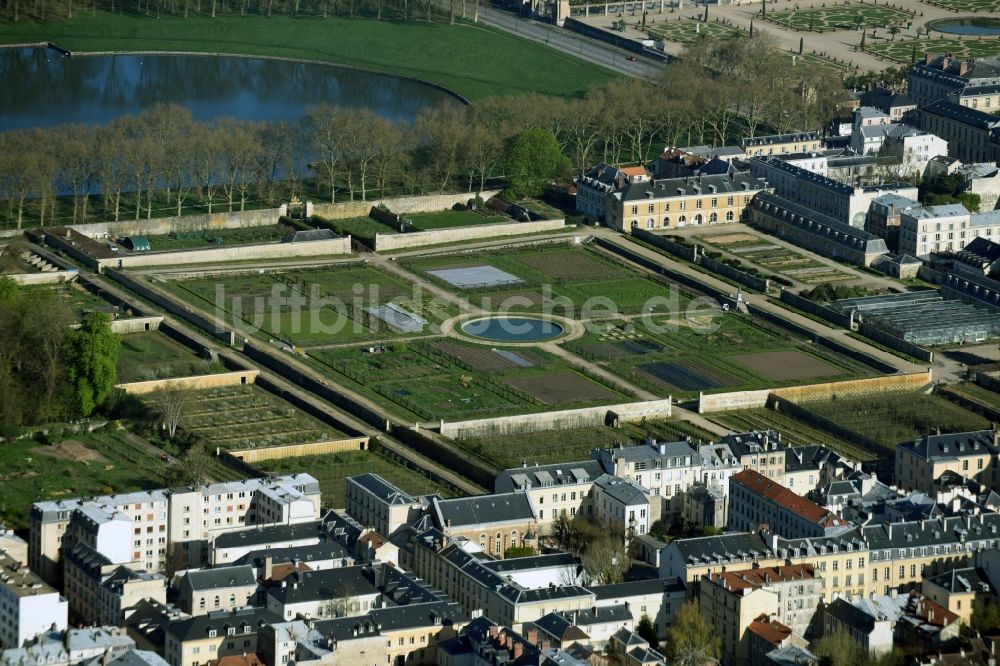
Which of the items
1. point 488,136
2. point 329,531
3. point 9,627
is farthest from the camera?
point 488,136

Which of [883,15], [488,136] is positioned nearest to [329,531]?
[488,136]

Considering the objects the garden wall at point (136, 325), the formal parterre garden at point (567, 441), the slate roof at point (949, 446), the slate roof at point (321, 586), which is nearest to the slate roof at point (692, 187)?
the garden wall at point (136, 325)

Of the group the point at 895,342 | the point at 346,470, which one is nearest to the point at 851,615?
the point at 346,470

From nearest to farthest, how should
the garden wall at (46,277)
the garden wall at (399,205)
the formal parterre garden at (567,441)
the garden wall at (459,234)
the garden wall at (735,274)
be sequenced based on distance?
1. the formal parterre garden at (567,441)
2. the garden wall at (46,277)
3. the garden wall at (735,274)
4. the garden wall at (459,234)
5. the garden wall at (399,205)

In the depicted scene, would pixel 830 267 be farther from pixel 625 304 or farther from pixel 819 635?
pixel 819 635

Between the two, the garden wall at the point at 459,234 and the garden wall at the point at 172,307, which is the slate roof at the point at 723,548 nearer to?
the garden wall at the point at 172,307

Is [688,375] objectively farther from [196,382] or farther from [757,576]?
[757,576]
